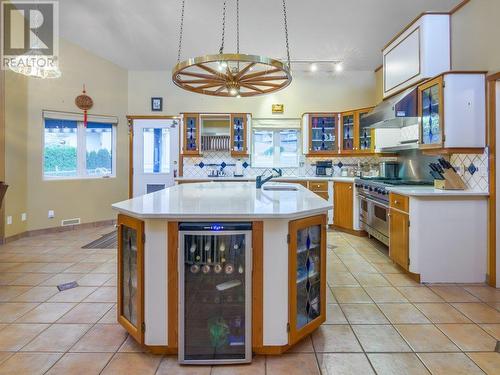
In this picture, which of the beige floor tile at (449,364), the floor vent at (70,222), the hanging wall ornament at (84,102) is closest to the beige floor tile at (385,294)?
the beige floor tile at (449,364)

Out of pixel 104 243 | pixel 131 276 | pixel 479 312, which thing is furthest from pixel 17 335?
pixel 479 312

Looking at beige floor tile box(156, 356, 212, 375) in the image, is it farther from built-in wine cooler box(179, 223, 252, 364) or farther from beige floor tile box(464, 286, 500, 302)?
beige floor tile box(464, 286, 500, 302)

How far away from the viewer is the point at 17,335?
212cm

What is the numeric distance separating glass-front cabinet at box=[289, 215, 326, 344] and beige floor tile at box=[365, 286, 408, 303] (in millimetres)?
853

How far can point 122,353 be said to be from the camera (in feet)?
6.36

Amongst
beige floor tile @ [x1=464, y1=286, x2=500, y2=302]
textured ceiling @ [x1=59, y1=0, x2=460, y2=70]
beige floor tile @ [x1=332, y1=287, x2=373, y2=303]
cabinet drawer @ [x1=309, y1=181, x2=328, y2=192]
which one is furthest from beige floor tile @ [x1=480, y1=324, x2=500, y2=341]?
textured ceiling @ [x1=59, y1=0, x2=460, y2=70]

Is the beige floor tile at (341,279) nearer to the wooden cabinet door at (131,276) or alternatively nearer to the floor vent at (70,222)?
the wooden cabinet door at (131,276)

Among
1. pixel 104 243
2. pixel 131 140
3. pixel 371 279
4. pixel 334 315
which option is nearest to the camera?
pixel 334 315

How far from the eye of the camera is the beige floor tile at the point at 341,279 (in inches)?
121

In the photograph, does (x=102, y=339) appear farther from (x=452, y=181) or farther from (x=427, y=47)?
(x=427, y=47)

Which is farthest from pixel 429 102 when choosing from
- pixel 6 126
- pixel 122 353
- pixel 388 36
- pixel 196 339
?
pixel 6 126

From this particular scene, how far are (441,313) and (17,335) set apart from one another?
10.5 ft

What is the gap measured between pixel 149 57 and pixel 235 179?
2.77 m

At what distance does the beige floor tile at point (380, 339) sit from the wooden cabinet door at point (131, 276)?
1477 mm
